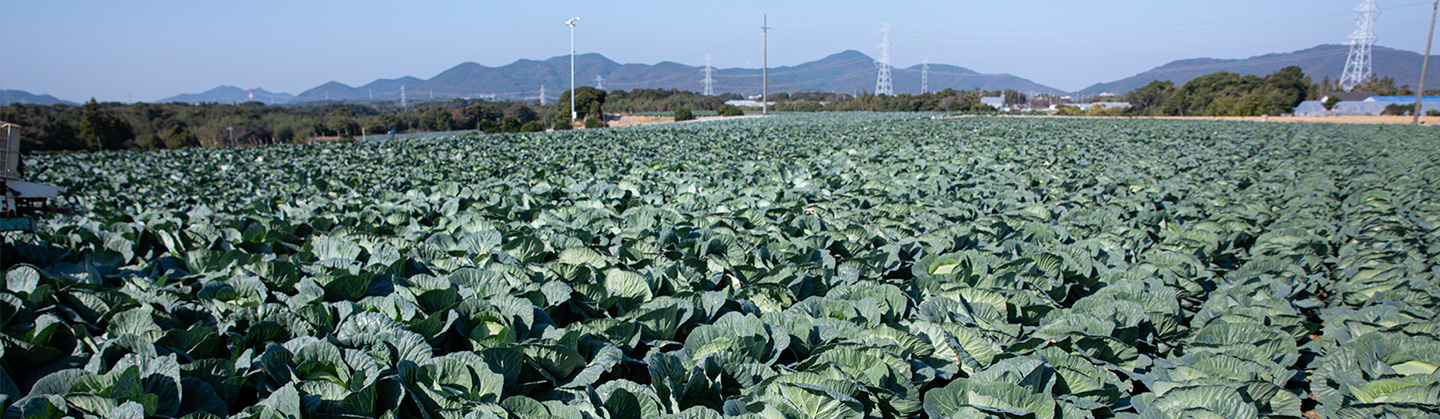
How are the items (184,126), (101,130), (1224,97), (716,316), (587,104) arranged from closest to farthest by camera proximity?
(716,316) → (101,130) → (184,126) → (1224,97) → (587,104)

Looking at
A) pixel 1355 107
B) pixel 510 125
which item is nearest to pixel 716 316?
pixel 510 125

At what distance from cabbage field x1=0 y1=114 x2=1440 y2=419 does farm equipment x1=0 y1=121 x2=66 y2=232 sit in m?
0.35

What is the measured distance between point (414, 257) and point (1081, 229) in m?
4.59

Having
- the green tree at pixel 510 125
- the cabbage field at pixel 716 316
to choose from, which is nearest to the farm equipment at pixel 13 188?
the cabbage field at pixel 716 316

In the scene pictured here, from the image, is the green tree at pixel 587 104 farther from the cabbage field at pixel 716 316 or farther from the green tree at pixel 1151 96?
the green tree at pixel 1151 96

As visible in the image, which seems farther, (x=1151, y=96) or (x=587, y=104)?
(x=1151, y=96)

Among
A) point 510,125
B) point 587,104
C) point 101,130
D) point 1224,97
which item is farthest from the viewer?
point 587,104

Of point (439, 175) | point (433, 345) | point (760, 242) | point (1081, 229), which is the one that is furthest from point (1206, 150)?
point (433, 345)

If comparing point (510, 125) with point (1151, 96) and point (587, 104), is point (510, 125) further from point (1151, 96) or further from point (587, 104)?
point (1151, 96)

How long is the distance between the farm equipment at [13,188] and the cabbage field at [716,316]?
1.15ft

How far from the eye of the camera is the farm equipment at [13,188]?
376 cm

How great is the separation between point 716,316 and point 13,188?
509cm

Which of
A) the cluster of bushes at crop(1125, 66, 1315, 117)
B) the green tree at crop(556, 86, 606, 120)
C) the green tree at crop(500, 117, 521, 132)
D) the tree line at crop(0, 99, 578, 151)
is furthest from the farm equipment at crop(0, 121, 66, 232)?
the cluster of bushes at crop(1125, 66, 1315, 117)

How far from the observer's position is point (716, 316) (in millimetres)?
2566
